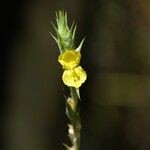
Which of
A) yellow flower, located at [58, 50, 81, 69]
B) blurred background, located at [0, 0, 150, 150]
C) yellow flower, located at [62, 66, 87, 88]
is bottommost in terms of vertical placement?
blurred background, located at [0, 0, 150, 150]

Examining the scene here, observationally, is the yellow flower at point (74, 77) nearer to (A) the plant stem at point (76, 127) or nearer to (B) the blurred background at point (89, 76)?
(A) the plant stem at point (76, 127)

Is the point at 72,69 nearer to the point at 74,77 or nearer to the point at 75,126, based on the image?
the point at 74,77

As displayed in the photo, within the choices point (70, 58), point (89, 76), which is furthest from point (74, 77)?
point (89, 76)

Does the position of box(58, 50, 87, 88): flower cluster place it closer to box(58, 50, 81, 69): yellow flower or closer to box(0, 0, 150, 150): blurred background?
box(58, 50, 81, 69): yellow flower

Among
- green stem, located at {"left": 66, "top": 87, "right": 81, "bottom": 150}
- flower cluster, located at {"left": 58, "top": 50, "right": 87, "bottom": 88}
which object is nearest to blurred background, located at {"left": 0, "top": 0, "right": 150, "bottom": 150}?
flower cluster, located at {"left": 58, "top": 50, "right": 87, "bottom": 88}

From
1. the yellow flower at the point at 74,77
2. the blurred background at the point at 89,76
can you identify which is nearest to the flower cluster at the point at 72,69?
the yellow flower at the point at 74,77

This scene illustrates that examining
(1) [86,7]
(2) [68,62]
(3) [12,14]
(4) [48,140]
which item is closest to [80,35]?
(1) [86,7]

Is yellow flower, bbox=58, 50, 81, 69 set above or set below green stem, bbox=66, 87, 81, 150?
above
